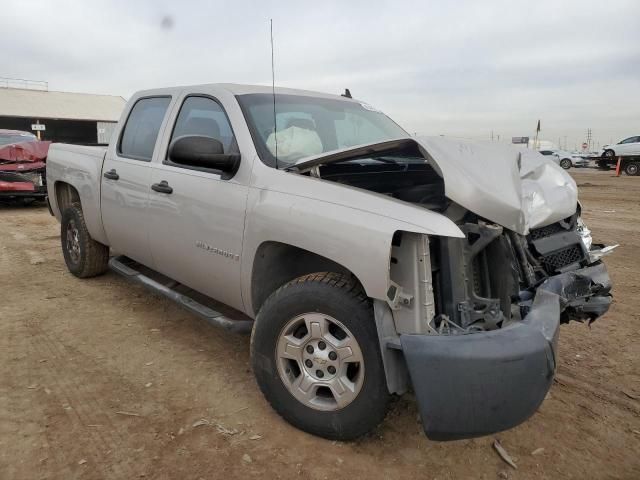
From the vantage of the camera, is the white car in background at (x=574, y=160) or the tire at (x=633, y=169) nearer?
the tire at (x=633, y=169)

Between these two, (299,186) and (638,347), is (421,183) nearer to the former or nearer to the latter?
(299,186)

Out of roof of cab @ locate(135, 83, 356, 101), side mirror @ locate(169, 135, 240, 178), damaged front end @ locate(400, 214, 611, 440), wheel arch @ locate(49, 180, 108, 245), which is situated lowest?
damaged front end @ locate(400, 214, 611, 440)

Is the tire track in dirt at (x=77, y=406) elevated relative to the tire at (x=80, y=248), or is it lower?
lower

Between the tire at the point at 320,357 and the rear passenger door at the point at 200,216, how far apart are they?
543mm

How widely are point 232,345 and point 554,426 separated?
7.51ft

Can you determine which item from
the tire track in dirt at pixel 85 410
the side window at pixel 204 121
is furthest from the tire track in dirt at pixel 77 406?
the side window at pixel 204 121

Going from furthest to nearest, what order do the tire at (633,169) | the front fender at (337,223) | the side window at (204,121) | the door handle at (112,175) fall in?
the tire at (633,169)
the door handle at (112,175)
the side window at (204,121)
the front fender at (337,223)

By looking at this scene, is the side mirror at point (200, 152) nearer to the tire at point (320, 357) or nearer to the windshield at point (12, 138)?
the tire at point (320, 357)

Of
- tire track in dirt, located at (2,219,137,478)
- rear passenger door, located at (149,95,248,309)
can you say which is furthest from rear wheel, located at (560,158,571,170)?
tire track in dirt, located at (2,219,137,478)

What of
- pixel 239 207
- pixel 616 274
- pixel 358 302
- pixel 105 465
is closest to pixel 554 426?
pixel 358 302

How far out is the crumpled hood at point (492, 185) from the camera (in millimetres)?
2338

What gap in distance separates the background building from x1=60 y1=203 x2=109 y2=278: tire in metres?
35.3

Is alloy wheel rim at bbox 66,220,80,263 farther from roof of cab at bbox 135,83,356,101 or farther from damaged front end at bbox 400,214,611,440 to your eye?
damaged front end at bbox 400,214,611,440

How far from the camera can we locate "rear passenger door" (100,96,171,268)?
13.0 ft
